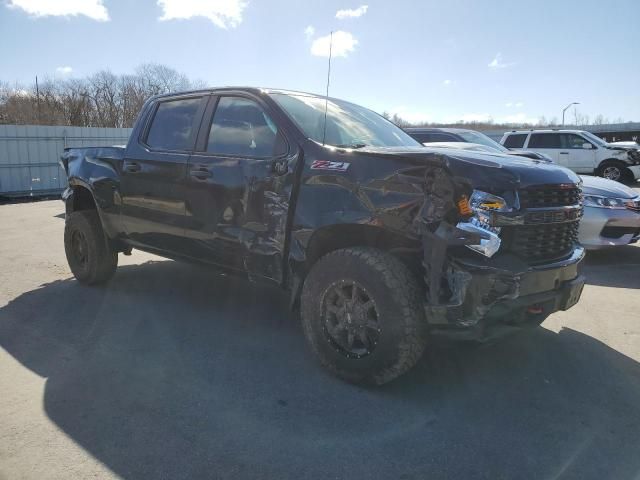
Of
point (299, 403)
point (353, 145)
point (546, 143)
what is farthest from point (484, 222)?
point (546, 143)

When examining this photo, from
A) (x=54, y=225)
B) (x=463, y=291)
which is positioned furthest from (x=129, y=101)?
(x=463, y=291)

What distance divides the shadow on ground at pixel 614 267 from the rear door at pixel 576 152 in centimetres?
943

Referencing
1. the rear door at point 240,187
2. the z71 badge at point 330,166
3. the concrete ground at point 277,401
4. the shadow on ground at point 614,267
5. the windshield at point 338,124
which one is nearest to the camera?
the concrete ground at point 277,401

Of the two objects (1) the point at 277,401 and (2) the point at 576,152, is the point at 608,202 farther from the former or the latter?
(2) the point at 576,152

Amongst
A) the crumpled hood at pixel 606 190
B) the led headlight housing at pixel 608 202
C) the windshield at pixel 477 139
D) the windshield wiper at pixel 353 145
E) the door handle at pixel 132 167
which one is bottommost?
the led headlight housing at pixel 608 202

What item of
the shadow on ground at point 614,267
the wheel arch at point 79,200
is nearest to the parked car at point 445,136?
the shadow on ground at point 614,267

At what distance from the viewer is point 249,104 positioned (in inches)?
161

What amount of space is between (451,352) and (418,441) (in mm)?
1272

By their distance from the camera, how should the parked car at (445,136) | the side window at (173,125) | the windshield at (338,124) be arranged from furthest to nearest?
the parked car at (445,136) < the side window at (173,125) < the windshield at (338,124)

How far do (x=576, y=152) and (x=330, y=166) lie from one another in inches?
601

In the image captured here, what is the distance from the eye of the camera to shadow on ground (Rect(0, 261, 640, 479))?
8.60ft

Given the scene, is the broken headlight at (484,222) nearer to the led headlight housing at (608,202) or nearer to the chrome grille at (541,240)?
the chrome grille at (541,240)

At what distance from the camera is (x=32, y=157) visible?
1623 cm

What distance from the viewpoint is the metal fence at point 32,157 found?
15586mm
